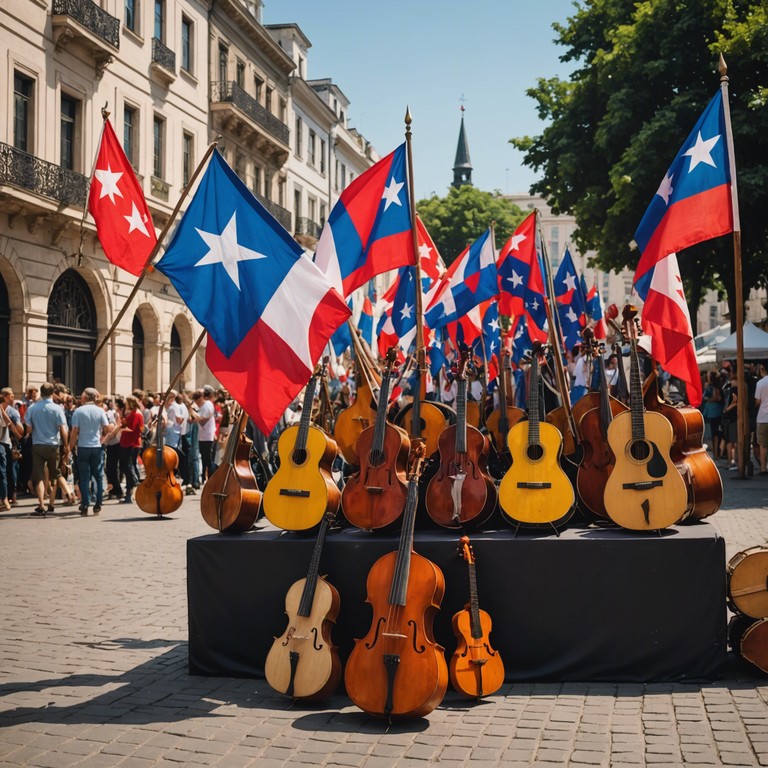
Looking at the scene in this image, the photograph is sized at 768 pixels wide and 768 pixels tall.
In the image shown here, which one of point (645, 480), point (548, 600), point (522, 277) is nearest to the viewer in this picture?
point (548, 600)

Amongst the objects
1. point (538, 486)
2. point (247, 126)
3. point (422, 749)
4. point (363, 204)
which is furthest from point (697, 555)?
point (247, 126)

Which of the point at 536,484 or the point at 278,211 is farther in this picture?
the point at 278,211

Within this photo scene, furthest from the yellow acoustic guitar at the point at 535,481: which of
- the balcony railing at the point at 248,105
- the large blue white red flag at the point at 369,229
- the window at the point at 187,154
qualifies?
the balcony railing at the point at 248,105

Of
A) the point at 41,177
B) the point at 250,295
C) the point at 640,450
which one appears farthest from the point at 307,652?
the point at 41,177

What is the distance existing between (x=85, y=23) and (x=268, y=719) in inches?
948

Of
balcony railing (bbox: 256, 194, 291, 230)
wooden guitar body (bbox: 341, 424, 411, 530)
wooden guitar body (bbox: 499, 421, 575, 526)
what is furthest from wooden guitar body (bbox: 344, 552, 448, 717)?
balcony railing (bbox: 256, 194, 291, 230)

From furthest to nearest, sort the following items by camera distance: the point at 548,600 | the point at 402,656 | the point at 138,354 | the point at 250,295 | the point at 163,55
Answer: the point at 163,55, the point at 138,354, the point at 250,295, the point at 548,600, the point at 402,656

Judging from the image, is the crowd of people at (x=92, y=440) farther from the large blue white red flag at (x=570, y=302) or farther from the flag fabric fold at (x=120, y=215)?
the large blue white red flag at (x=570, y=302)

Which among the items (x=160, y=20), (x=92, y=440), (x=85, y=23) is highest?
(x=160, y=20)

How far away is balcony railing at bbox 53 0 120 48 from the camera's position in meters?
24.3

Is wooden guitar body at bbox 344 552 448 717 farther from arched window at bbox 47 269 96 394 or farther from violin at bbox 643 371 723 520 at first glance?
arched window at bbox 47 269 96 394

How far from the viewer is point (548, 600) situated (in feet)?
20.0

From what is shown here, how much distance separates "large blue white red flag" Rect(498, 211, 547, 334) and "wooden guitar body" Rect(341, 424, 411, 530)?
701 centimetres

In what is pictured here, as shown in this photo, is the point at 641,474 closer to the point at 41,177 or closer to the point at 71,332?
the point at 41,177
